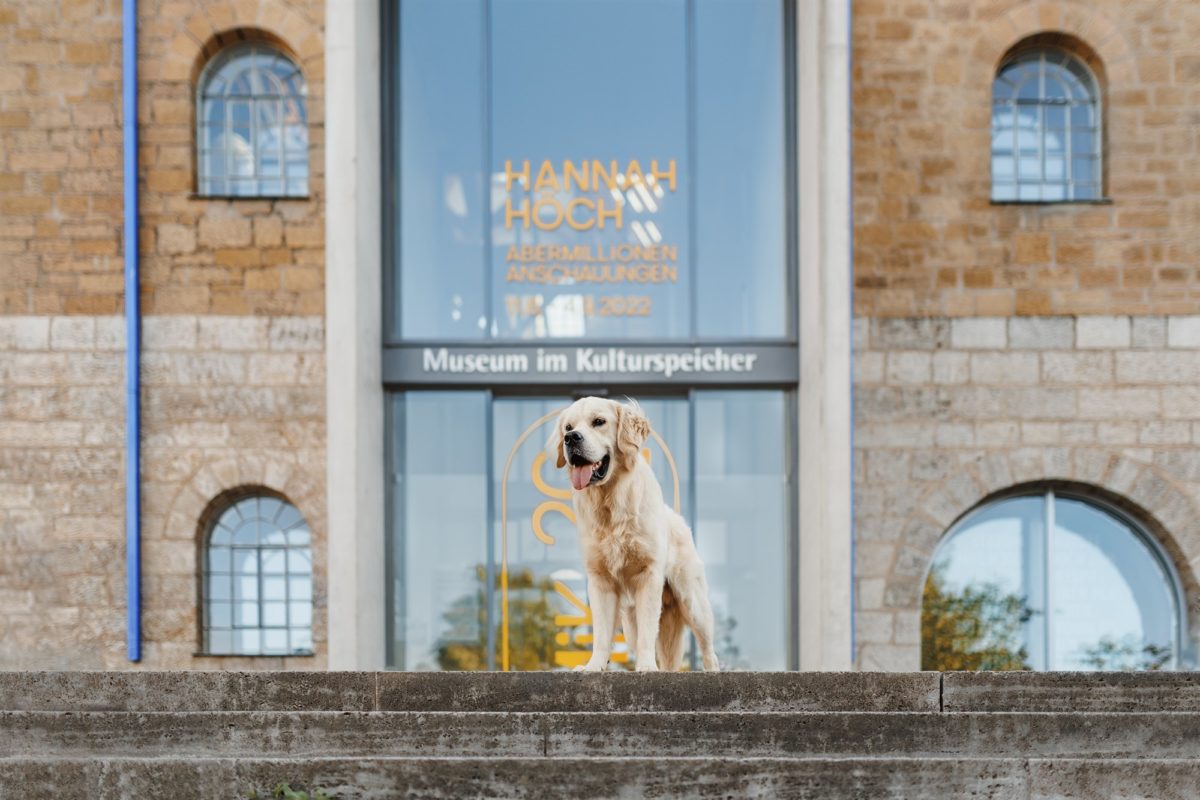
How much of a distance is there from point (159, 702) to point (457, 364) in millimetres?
5841

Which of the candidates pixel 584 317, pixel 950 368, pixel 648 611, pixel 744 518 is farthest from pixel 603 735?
pixel 950 368

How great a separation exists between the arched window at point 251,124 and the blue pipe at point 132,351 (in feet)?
2.18

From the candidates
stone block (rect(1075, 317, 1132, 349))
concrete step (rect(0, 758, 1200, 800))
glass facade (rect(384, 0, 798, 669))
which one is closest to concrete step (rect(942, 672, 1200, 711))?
concrete step (rect(0, 758, 1200, 800))

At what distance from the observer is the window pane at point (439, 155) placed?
35.5ft

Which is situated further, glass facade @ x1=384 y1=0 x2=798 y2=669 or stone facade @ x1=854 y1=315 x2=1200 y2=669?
glass facade @ x1=384 y1=0 x2=798 y2=669

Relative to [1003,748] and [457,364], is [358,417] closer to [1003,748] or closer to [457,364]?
[457,364]

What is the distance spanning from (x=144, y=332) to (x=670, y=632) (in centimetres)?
666

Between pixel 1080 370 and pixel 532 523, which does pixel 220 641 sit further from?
pixel 1080 370

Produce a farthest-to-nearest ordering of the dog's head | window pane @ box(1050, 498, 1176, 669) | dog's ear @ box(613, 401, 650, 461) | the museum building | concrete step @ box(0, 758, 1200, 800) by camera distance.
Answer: window pane @ box(1050, 498, 1176, 669)
the museum building
dog's ear @ box(613, 401, 650, 461)
the dog's head
concrete step @ box(0, 758, 1200, 800)

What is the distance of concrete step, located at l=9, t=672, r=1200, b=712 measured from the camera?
16.4ft

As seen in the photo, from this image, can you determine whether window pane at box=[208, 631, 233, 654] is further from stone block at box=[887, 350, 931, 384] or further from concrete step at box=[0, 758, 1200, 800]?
stone block at box=[887, 350, 931, 384]

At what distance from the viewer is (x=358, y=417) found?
9.66 meters

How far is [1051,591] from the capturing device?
10.4 metres

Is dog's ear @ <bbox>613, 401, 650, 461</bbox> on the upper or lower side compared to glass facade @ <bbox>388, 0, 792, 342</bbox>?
lower
